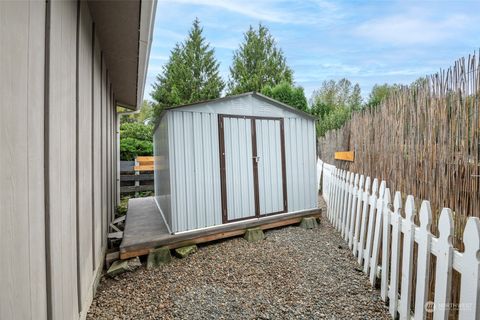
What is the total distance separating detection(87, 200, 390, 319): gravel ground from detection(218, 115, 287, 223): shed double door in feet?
2.41

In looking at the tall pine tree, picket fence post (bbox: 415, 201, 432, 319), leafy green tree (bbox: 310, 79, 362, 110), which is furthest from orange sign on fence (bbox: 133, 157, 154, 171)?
leafy green tree (bbox: 310, 79, 362, 110)

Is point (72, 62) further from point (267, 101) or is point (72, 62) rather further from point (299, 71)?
point (299, 71)

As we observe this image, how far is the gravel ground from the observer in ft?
7.16

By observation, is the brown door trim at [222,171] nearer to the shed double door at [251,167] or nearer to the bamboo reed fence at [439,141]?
the shed double door at [251,167]

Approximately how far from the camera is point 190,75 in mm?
20641

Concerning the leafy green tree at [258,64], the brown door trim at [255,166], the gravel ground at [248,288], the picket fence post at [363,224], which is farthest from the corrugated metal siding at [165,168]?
the leafy green tree at [258,64]

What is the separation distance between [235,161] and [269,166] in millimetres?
658

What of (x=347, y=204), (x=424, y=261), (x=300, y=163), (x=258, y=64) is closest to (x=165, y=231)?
(x=300, y=163)

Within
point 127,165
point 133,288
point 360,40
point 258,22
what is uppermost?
point 258,22

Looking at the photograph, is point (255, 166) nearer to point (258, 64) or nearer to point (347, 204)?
point (347, 204)

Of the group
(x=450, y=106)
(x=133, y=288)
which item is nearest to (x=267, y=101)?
(x=450, y=106)

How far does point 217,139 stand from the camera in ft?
12.5

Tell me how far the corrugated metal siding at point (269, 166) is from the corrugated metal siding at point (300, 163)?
195 millimetres

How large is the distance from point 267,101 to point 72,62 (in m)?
2.98
